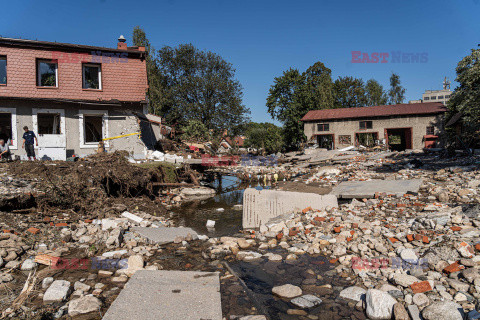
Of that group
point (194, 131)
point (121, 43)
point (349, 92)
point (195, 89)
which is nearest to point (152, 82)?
point (195, 89)

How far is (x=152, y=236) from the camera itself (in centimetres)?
569

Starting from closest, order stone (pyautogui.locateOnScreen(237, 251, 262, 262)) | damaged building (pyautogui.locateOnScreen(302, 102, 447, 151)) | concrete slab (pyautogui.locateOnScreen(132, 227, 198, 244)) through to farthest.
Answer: stone (pyautogui.locateOnScreen(237, 251, 262, 262)) → concrete slab (pyautogui.locateOnScreen(132, 227, 198, 244)) → damaged building (pyautogui.locateOnScreen(302, 102, 447, 151))

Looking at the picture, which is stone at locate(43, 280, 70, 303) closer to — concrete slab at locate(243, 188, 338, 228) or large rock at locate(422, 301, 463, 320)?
large rock at locate(422, 301, 463, 320)

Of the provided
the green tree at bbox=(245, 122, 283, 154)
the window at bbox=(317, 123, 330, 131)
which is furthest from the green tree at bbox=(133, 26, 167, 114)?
the window at bbox=(317, 123, 330, 131)

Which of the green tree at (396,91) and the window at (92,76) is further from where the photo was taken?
the green tree at (396,91)

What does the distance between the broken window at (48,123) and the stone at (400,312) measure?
14.3 meters

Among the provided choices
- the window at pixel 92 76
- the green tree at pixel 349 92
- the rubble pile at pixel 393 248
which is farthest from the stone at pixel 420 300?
the green tree at pixel 349 92

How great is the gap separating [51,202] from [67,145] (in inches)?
279

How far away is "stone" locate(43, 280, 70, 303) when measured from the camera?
3.28 m

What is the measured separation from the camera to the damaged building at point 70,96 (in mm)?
12383

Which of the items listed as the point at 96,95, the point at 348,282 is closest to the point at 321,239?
the point at 348,282

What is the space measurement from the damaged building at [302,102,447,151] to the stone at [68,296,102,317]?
27.2 metres

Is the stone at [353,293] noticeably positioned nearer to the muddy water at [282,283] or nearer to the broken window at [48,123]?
the muddy water at [282,283]

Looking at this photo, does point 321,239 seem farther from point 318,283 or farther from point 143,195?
point 143,195
